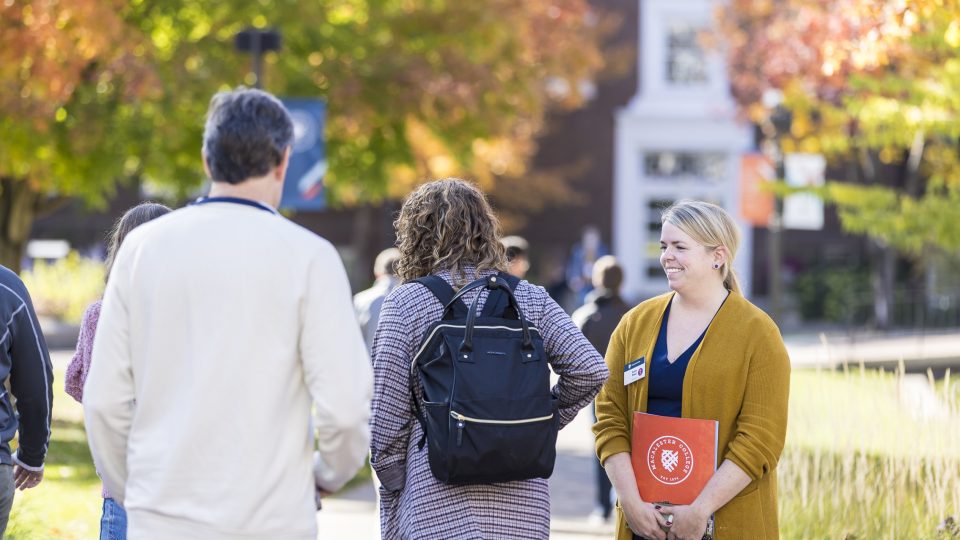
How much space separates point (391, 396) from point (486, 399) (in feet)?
1.14

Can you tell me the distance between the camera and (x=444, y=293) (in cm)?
397

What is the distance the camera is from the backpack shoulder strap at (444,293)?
392 cm

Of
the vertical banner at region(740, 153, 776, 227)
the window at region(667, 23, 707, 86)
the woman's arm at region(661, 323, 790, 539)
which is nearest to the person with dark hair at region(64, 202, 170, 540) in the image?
the woman's arm at region(661, 323, 790, 539)

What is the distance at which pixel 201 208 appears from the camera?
10.6 feet

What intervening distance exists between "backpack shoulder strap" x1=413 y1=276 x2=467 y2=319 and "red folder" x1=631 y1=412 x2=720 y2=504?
787 millimetres

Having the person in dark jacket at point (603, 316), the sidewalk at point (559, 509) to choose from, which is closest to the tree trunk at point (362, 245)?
the sidewalk at point (559, 509)

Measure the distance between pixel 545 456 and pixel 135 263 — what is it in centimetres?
138

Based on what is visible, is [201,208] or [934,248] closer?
[201,208]

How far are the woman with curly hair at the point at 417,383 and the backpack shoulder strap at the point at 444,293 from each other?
2cm

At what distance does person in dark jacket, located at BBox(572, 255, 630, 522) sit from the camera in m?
8.88

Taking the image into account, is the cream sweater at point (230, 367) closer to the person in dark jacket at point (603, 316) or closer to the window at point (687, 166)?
the person in dark jacket at point (603, 316)

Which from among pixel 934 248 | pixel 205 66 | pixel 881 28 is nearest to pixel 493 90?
pixel 205 66

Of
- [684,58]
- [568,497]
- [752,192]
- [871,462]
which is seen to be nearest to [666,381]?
[871,462]

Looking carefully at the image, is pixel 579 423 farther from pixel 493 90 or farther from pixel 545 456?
pixel 545 456
